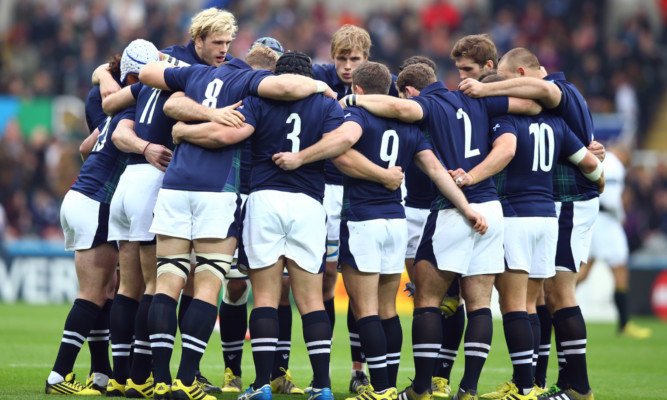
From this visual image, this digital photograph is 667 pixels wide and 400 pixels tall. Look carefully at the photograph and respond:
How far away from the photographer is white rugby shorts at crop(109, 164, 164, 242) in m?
6.91

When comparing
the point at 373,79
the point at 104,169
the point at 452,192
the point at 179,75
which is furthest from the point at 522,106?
the point at 104,169

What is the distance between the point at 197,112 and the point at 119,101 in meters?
1.00

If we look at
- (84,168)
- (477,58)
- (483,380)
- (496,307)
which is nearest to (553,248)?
(477,58)

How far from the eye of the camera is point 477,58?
296 inches

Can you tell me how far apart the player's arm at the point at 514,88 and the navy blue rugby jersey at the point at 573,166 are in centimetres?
38

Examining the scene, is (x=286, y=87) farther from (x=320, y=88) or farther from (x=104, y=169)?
(x=104, y=169)

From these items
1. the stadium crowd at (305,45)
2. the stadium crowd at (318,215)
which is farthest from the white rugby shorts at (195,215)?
the stadium crowd at (305,45)

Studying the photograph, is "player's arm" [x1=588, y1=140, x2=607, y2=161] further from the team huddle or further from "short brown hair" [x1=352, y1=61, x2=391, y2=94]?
"short brown hair" [x1=352, y1=61, x2=391, y2=94]

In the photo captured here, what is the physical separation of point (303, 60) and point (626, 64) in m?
17.1

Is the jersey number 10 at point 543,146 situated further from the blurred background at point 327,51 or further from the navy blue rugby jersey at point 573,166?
the blurred background at point 327,51

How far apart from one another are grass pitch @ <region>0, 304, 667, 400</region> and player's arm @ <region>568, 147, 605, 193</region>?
6.17ft

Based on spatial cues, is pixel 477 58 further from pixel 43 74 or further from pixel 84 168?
pixel 43 74

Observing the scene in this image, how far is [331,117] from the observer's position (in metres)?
6.74

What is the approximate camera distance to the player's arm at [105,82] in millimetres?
7609
